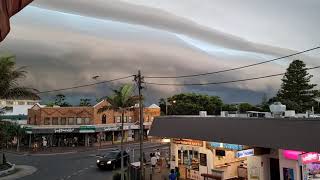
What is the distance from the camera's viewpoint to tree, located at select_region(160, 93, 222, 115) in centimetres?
9335

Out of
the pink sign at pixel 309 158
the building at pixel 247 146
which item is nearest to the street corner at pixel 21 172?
the building at pixel 247 146

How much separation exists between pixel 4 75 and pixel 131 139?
45.0 meters

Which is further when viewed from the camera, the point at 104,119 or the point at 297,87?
the point at 297,87

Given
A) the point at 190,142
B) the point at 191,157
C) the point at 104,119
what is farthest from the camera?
the point at 104,119

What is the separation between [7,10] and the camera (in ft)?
7.40

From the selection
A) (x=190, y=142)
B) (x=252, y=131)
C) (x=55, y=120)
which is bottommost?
(x=190, y=142)

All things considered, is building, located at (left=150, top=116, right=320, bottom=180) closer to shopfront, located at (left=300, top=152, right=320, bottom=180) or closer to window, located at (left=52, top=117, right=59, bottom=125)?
shopfront, located at (left=300, top=152, right=320, bottom=180)

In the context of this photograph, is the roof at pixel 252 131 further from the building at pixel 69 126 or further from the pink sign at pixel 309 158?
the building at pixel 69 126

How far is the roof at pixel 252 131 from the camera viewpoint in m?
15.2

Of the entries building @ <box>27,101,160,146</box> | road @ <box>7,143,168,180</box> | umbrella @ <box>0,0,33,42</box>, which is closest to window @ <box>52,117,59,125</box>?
building @ <box>27,101,160,146</box>

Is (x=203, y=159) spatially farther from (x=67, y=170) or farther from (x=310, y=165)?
(x=67, y=170)

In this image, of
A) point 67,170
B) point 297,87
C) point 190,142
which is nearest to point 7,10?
point 190,142

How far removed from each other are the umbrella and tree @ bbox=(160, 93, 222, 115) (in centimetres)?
9018

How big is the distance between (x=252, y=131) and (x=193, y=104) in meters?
75.5
